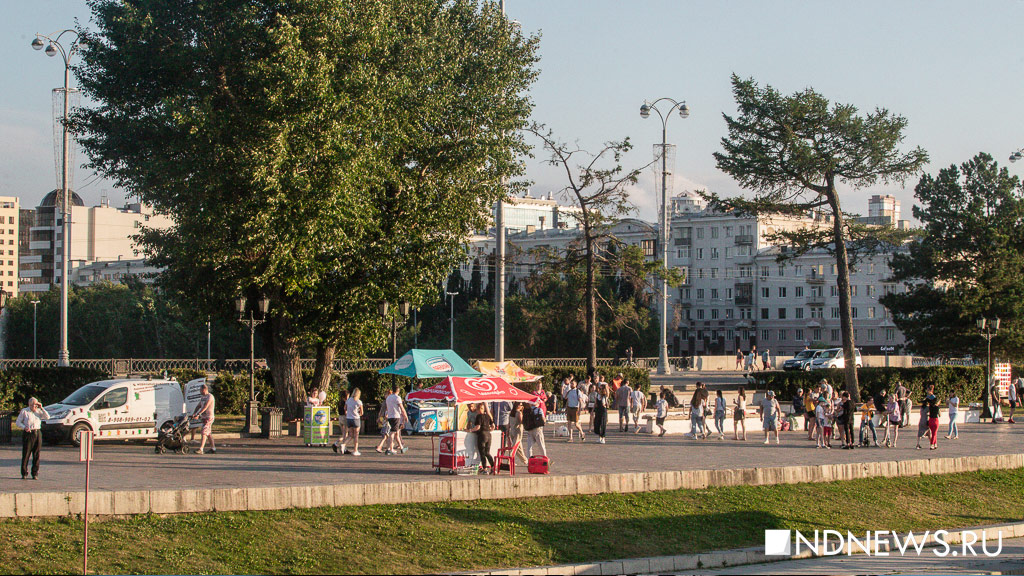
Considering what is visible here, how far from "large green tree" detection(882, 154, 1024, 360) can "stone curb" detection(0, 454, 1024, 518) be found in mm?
31123

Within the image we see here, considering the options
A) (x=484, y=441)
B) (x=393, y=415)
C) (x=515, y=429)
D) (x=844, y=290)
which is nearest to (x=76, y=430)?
(x=393, y=415)

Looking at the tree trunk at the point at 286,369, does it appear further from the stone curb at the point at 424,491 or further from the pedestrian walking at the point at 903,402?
the pedestrian walking at the point at 903,402

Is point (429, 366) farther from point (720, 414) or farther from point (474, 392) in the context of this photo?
point (720, 414)

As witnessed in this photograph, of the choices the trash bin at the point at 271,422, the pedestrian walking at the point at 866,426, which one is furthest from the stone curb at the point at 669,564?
the trash bin at the point at 271,422

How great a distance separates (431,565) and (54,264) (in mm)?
130334

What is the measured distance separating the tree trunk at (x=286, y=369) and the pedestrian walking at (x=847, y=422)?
1519 cm

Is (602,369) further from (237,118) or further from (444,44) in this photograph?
(237,118)

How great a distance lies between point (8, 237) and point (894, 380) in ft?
488

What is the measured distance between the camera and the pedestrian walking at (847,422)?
2841cm

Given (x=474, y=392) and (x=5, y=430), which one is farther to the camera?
(x=5, y=430)

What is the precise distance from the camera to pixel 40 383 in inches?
1264

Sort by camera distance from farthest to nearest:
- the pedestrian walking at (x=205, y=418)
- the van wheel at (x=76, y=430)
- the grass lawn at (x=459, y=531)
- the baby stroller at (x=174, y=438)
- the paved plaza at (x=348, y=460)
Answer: the van wheel at (x=76, y=430) → the pedestrian walking at (x=205, y=418) → the baby stroller at (x=174, y=438) → the paved plaza at (x=348, y=460) → the grass lawn at (x=459, y=531)

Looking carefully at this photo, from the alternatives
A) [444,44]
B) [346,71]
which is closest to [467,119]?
[444,44]

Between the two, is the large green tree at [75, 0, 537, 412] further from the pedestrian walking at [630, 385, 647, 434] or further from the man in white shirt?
the man in white shirt
